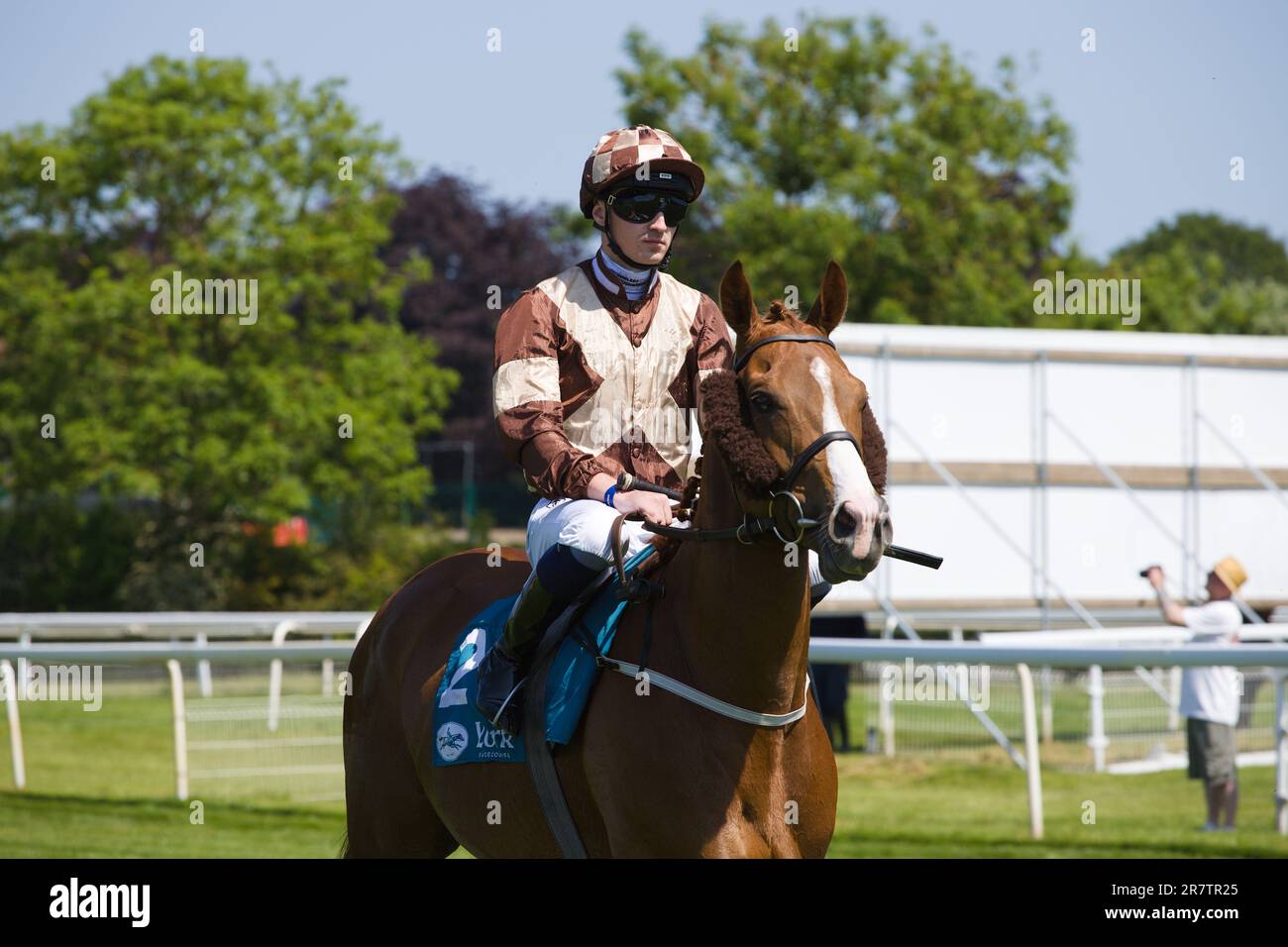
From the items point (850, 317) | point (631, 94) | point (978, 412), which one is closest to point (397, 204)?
point (631, 94)

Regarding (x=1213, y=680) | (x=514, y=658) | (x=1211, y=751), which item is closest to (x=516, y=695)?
(x=514, y=658)

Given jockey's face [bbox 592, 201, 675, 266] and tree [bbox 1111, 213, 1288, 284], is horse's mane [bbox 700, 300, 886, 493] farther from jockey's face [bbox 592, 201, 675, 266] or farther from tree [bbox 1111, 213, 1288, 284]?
tree [bbox 1111, 213, 1288, 284]

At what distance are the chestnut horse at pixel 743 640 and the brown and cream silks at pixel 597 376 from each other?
0.98ft

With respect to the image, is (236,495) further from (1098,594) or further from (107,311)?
(1098,594)

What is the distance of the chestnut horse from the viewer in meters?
3.32

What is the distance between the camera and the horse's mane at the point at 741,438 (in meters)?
3.36

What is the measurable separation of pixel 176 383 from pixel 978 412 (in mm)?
14860

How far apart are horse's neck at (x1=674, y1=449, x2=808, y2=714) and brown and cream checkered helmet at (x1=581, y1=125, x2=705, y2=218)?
2.88ft

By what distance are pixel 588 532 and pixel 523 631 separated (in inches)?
15.3

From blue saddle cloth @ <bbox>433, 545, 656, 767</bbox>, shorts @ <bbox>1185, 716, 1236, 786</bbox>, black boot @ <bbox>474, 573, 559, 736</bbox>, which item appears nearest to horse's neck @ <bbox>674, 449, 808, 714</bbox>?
blue saddle cloth @ <bbox>433, 545, 656, 767</bbox>

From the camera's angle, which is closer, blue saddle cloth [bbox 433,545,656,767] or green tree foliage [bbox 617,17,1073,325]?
blue saddle cloth [bbox 433,545,656,767]

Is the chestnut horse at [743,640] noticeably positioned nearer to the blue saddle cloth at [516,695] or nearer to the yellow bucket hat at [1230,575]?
the blue saddle cloth at [516,695]

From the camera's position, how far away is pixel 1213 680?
984 centimetres

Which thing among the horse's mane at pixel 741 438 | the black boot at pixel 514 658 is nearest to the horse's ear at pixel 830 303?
the horse's mane at pixel 741 438
